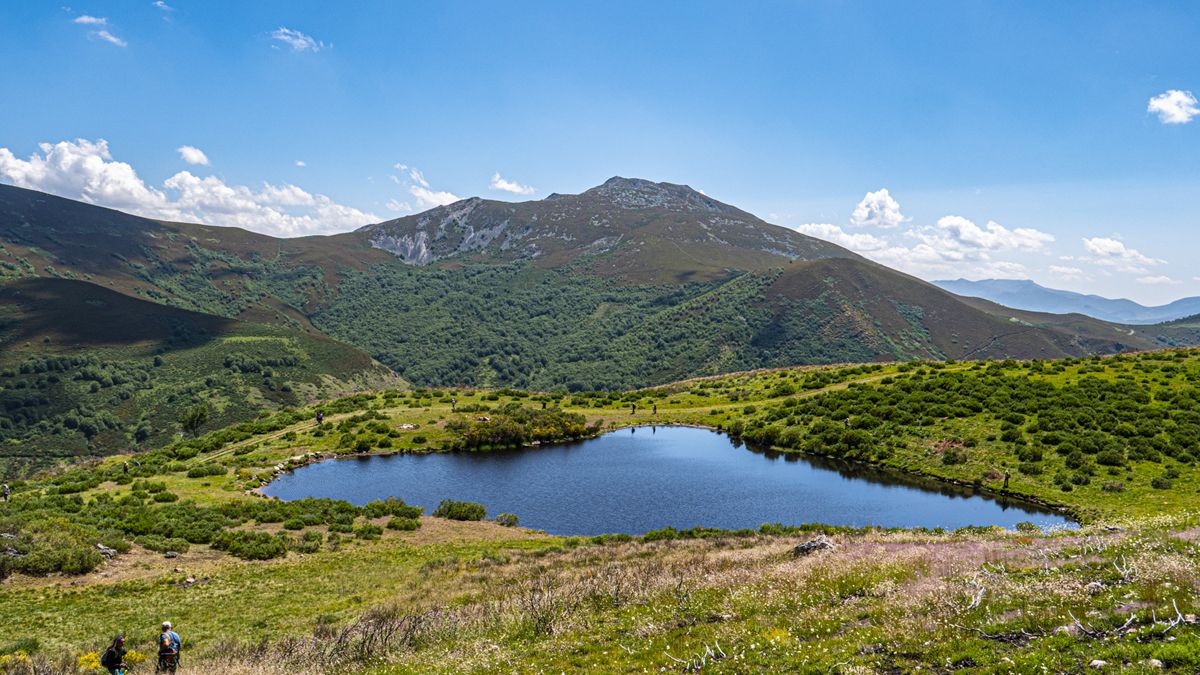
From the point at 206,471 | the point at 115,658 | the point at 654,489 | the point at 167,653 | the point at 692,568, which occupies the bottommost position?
the point at 206,471

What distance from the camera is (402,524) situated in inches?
1602

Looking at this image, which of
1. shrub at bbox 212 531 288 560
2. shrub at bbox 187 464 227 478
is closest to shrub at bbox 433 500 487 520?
shrub at bbox 212 531 288 560

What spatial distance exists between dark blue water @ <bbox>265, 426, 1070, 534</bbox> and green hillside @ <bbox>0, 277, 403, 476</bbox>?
59.2 m

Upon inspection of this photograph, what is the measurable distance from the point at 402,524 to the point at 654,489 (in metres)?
21.2

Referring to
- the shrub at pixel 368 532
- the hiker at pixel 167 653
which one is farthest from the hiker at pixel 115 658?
the shrub at pixel 368 532

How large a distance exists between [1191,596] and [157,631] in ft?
109

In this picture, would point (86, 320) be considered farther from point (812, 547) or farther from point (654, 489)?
point (812, 547)

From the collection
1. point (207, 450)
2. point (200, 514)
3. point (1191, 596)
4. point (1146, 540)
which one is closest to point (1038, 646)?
point (1191, 596)

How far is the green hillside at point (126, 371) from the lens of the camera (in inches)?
4751

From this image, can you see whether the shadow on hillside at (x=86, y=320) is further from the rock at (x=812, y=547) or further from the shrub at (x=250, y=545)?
the rock at (x=812, y=547)

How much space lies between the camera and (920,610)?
15688mm

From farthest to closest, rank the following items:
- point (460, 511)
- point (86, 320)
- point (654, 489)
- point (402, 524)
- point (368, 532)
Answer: point (86, 320)
point (654, 489)
point (460, 511)
point (402, 524)
point (368, 532)

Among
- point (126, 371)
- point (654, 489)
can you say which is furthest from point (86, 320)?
point (654, 489)

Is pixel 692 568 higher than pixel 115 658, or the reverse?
pixel 692 568
